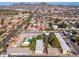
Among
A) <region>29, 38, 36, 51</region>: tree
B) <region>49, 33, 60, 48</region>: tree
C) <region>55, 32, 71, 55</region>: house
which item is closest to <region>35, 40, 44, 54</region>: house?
<region>29, 38, 36, 51</region>: tree

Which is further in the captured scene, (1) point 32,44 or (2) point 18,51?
(1) point 32,44

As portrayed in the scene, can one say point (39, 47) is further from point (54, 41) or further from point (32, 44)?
point (54, 41)

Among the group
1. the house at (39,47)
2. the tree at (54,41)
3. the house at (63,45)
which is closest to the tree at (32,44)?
the house at (39,47)

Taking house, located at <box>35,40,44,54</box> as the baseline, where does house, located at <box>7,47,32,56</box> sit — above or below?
below

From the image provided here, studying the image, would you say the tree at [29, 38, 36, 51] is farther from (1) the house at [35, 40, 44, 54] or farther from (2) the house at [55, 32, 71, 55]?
(2) the house at [55, 32, 71, 55]

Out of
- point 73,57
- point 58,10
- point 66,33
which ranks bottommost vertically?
point 73,57

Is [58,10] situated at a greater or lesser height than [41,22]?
greater

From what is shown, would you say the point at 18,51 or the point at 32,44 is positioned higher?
the point at 32,44

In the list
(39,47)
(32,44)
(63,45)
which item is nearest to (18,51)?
(32,44)

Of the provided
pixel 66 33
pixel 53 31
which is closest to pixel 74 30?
pixel 66 33

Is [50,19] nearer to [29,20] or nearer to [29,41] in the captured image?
[29,20]

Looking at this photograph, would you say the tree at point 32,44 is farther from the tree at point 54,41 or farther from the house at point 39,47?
the tree at point 54,41
